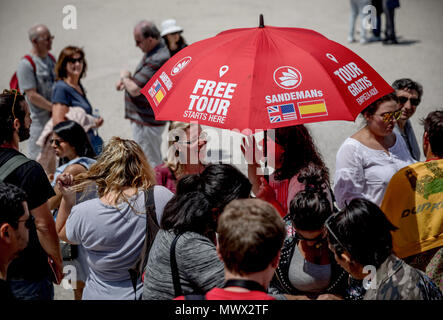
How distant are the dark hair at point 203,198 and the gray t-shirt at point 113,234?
0.36 m

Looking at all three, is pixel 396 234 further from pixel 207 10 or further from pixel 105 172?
pixel 207 10

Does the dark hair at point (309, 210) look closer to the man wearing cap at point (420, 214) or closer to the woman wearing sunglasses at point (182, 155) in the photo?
the man wearing cap at point (420, 214)

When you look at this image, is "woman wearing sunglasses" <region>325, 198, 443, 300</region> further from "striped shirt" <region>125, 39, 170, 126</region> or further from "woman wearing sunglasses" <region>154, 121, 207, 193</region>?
"striped shirt" <region>125, 39, 170, 126</region>

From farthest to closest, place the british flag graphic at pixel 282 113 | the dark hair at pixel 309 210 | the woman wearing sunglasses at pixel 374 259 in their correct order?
the british flag graphic at pixel 282 113 < the dark hair at pixel 309 210 < the woman wearing sunglasses at pixel 374 259

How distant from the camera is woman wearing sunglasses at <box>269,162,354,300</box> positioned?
9.57 ft

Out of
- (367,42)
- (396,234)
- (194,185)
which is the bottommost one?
(396,234)

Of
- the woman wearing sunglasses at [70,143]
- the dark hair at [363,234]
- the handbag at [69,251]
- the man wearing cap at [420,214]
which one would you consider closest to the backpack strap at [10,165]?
the handbag at [69,251]

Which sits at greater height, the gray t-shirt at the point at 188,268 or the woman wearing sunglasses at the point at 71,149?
the woman wearing sunglasses at the point at 71,149

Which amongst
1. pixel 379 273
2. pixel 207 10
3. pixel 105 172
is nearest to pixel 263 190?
pixel 105 172

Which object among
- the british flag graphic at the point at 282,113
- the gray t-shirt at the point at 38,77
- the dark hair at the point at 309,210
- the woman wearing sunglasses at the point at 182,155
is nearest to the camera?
the dark hair at the point at 309,210

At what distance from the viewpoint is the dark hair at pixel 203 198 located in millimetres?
2645

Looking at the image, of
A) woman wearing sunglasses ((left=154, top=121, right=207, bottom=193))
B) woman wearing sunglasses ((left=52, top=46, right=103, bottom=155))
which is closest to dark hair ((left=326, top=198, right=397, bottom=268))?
woman wearing sunglasses ((left=154, top=121, right=207, bottom=193))

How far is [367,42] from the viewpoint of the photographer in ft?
40.3
